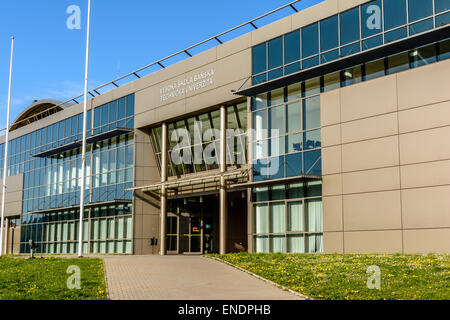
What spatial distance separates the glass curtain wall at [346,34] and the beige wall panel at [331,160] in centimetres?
404

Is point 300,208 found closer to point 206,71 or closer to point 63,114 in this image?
point 206,71

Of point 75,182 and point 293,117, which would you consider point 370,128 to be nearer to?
point 293,117

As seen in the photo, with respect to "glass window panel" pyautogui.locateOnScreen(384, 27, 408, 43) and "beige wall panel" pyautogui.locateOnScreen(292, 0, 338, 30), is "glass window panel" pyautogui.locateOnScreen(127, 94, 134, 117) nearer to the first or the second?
"beige wall panel" pyautogui.locateOnScreen(292, 0, 338, 30)

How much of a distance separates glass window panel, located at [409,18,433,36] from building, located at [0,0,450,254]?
0.05 m

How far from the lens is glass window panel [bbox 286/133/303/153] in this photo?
26656 mm

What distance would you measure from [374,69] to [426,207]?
6230mm

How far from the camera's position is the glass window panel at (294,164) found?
26.5 metres

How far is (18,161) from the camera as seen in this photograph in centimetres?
5553

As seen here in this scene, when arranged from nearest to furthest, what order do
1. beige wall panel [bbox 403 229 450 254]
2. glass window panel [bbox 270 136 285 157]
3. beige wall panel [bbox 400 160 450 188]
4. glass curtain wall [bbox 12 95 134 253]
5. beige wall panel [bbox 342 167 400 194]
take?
beige wall panel [bbox 403 229 450 254], beige wall panel [bbox 400 160 450 188], beige wall panel [bbox 342 167 400 194], glass window panel [bbox 270 136 285 157], glass curtain wall [bbox 12 95 134 253]

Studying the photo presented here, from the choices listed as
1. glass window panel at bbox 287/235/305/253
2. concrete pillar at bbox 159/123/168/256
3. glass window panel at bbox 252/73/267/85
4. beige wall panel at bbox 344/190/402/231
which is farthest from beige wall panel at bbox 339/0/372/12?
concrete pillar at bbox 159/123/168/256

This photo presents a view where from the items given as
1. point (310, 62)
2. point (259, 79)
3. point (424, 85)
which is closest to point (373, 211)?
point (424, 85)

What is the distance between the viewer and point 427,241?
2127 cm

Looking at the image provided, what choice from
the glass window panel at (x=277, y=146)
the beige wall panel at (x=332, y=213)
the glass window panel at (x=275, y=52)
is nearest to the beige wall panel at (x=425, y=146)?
the beige wall panel at (x=332, y=213)

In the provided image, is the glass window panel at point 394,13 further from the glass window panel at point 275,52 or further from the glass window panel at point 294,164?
the glass window panel at point 294,164
